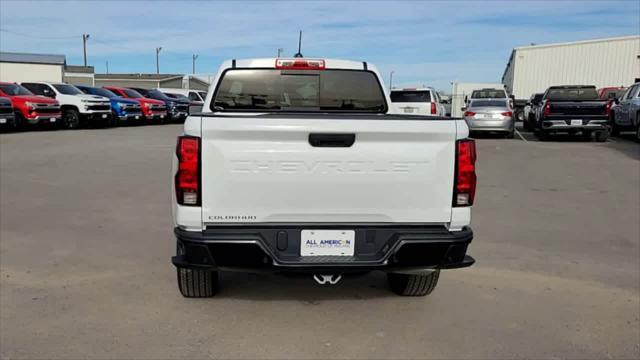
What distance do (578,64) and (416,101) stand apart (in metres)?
21.3

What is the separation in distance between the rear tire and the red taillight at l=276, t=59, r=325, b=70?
78.9 inches

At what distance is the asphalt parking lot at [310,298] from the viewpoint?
3.72 m

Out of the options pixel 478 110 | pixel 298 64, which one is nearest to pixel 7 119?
pixel 478 110

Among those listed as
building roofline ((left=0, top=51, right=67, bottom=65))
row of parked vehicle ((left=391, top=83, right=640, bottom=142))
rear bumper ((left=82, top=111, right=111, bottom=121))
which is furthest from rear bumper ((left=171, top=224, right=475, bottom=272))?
building roofline ((left=0, top=51, right=67, bottom=65))

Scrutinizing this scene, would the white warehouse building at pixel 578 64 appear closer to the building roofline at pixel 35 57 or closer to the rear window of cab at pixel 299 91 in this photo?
the rear window of cab at pixel 299 91

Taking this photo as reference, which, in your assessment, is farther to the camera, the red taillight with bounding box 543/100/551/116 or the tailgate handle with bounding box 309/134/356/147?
the red taillight with bounding box 543/100/551/116

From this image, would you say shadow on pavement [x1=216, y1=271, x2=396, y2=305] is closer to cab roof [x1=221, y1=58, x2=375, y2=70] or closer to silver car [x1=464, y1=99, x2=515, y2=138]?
cab roof [x1=221, y1=58, x2=375, y2=70]

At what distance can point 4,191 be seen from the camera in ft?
29.1

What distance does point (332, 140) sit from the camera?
350 centimetres

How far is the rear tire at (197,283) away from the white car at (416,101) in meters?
15.8

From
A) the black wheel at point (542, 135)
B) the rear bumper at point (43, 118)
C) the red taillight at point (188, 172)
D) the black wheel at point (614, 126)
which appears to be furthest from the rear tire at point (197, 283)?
the black wheel at point (614, 126)

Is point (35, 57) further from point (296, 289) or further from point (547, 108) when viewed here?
point (296, 289)

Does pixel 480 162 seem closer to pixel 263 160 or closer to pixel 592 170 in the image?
pixel 592 170

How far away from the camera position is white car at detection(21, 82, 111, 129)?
22111mm
